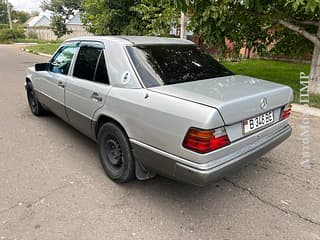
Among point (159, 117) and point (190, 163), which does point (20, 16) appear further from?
point (190, 163)

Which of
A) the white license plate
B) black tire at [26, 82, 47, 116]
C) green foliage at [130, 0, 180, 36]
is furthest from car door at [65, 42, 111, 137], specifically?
green foliage at [130, 0, 180, 36]

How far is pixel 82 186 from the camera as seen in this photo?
3059 millimetres

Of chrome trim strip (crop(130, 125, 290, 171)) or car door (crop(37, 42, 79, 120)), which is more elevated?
car door (crop(37, 42, 79, 120))

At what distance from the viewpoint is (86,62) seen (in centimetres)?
350

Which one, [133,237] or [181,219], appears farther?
[181,219]

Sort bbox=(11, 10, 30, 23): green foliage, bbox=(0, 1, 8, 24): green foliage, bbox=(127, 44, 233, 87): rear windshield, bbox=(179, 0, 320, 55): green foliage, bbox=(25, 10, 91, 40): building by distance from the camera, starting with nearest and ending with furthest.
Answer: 1. bbox=(127, 44, 233, 87): rear windshield
2. bbox=(179, 0, 320, 55): green foliage
3. bbox=(25, 10, 91, 40): building
4. bbox=(0, 1, 8, 24): green foliage
5. bbox=(11, 10, 30, 23): green foliage

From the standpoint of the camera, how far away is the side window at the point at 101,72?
309 cm

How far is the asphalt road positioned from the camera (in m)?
2.36

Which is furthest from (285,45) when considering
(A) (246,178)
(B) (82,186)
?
(B) (82,186)

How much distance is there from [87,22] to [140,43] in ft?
48.8

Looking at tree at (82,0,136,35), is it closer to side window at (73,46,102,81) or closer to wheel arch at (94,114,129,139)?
side window at (73,46,102,81)

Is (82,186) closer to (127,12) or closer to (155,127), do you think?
(155,127)

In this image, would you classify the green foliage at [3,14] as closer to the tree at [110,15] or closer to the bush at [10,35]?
the bush at [10,35]

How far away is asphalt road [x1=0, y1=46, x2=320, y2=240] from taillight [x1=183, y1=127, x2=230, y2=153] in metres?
0.76
